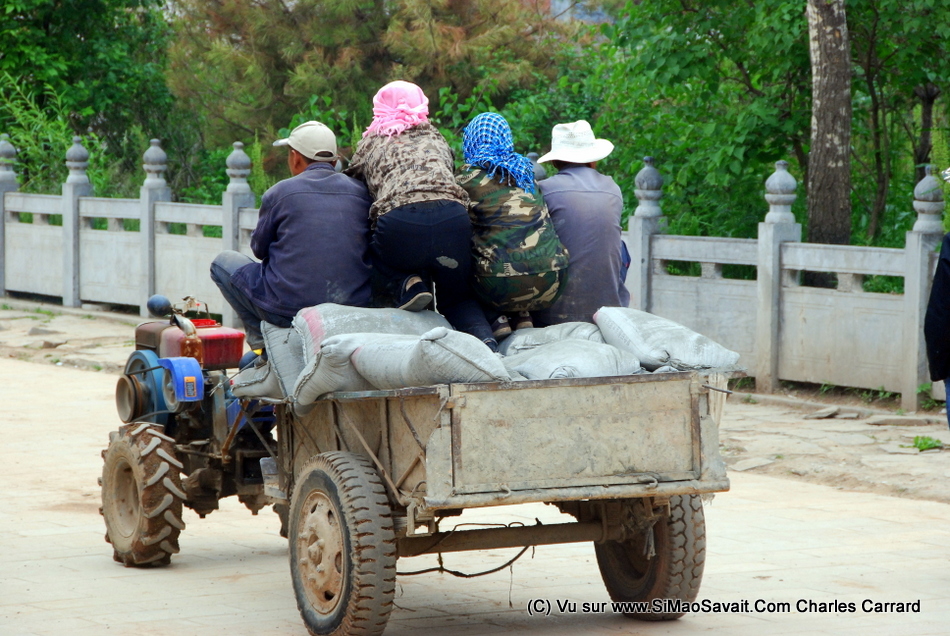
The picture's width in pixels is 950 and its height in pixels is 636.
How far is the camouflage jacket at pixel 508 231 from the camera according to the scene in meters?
5.45

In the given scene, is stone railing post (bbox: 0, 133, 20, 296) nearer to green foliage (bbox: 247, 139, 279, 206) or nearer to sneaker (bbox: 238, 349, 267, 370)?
green foliage (bbox: 247, 139, 279, 206)

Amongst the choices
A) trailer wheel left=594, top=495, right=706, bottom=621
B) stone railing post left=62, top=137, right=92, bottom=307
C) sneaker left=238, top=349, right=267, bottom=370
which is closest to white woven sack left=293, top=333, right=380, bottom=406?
sneaker left=238, top=349, right=267, bottom=370

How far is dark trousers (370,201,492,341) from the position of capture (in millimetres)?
5297

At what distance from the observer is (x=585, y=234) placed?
5.77 metres

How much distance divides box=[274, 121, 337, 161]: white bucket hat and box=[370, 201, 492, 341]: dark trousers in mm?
535

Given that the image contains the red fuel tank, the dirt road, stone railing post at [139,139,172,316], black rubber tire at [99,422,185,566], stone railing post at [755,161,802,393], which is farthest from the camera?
stone railing post at [139,139,172,316]

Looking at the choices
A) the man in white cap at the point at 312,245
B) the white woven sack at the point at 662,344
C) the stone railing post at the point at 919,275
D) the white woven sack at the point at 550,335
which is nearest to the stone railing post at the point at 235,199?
the stone railing post at the point at 919,275

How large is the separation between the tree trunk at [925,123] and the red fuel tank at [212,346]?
766 cm

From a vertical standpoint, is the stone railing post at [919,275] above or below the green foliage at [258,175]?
below

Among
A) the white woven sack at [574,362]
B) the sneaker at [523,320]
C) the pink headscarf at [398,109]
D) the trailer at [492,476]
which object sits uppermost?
the pink headscarf at [398,109]

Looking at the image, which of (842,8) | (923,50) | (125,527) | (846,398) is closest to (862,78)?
(923,50)

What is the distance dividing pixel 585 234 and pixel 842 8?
19.5 ft

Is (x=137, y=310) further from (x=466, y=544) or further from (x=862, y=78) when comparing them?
(x=466, y=544)

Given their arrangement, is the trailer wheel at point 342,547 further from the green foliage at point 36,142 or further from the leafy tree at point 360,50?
the green foliage at point 36,142
